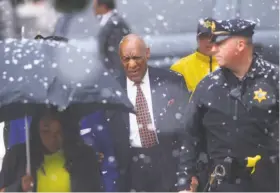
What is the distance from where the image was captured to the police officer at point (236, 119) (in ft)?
16.1

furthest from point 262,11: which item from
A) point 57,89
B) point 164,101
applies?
point 57,89

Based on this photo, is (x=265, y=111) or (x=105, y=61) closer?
(x=265, y=111)

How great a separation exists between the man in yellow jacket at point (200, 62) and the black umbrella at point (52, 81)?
2.28ft

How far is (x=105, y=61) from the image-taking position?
217 inches

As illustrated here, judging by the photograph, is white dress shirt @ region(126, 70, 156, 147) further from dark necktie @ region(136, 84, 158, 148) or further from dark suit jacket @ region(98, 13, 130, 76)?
dark suit jacket @ region(98, 13, 130, 76)

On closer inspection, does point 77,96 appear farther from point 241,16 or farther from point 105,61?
point 241,16

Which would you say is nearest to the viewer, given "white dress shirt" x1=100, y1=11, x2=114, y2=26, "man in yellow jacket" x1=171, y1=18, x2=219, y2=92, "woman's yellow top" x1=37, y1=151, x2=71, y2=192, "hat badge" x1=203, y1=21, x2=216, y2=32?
"hat badge" x1=203, y1=21, x2=216, y2=32

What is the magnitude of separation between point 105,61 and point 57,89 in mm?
724

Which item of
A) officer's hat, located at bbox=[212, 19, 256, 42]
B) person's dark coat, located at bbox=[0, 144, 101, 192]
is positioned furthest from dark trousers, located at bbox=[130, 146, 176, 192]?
officer's hat, located at bbox=[212, 19, 256, 42]

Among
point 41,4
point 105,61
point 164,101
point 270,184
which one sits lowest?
point 270,184

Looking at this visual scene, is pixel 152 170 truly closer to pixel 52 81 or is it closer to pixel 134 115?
pixel 134 115

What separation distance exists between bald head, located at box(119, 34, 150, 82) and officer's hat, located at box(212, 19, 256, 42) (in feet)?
2.16

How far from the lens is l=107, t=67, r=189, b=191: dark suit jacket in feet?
18.2

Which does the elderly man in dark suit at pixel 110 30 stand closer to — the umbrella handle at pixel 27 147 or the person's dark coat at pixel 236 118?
the umbrella handle at pixel 27 147
